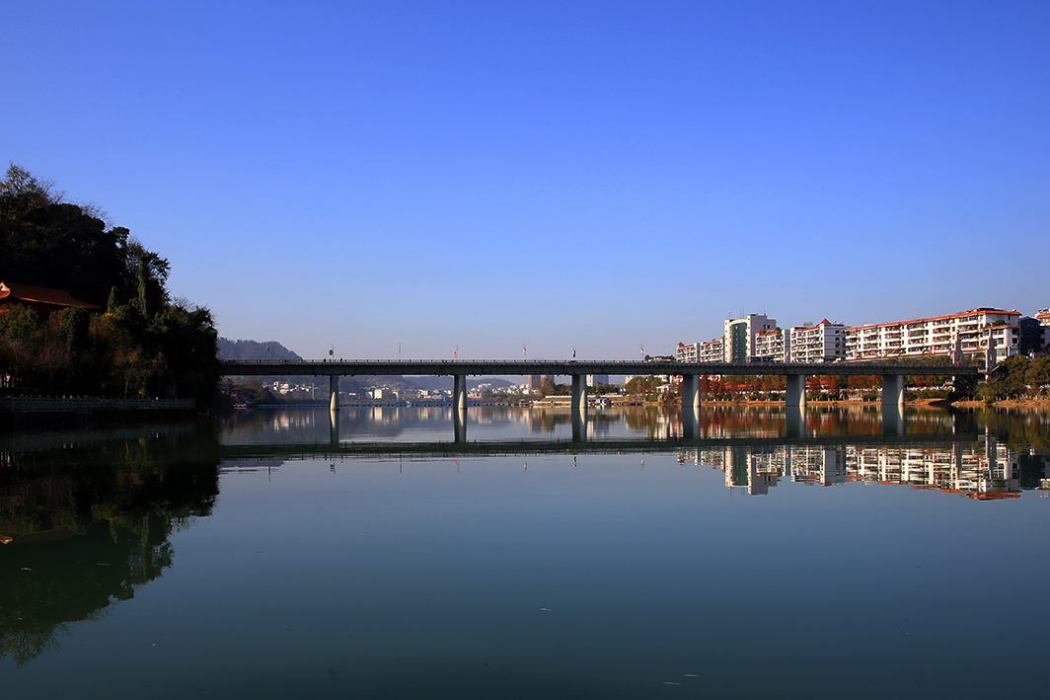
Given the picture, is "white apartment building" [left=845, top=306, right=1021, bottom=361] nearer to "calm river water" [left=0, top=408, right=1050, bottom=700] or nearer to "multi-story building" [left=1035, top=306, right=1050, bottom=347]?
"multi-story building" [left=1035, top=306, right=1050, bottom=347]

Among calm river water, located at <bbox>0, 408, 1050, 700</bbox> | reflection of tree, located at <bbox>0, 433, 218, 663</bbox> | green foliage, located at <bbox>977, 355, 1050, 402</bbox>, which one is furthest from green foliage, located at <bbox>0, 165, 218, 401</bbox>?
green foliage, located at <bbox>977, 355, 1050, 402</bbox>

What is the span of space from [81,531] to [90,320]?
5883 centimetres

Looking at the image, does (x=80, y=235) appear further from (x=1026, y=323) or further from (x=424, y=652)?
(x=1026, y=323)

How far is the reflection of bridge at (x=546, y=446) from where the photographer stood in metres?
40.7

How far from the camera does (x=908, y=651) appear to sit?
30.4ft

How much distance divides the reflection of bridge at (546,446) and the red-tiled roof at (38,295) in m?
Answer: 41.5

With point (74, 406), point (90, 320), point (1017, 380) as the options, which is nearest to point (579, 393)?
point (1017, 380)

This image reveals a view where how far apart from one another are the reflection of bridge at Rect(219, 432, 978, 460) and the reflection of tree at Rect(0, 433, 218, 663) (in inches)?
333

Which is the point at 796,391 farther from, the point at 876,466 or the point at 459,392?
the point at 876,466

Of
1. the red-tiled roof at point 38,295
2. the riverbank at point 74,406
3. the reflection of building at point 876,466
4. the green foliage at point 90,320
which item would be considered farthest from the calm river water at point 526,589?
the red-tiled roof at point 38,295

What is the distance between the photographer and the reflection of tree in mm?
11156

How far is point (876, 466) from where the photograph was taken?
31031mm

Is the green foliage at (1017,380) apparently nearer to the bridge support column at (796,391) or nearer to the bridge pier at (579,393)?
the bridge support column at (796,391)

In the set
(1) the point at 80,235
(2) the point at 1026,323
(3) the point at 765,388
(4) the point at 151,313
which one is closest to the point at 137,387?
(4) the point at 151,313
